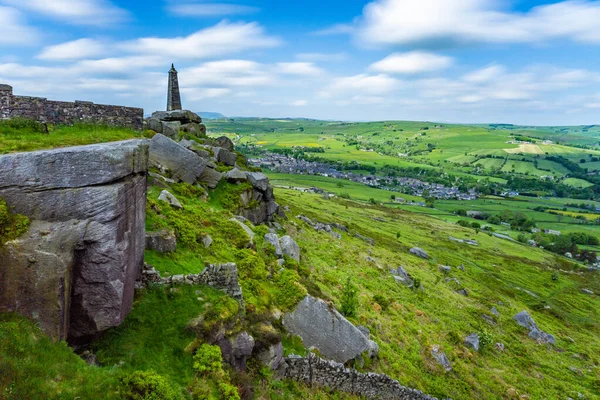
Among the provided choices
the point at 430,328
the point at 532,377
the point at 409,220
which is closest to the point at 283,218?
the point at 430,328

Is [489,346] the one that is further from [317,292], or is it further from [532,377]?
[317,292]

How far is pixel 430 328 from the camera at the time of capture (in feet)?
115

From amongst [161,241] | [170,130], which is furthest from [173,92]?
[161,241]

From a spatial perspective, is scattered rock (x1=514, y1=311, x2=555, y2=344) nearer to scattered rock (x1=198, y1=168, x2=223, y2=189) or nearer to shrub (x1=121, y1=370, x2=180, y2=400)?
scattered rock (x1=198, y1=168, x2=223, y2=189)

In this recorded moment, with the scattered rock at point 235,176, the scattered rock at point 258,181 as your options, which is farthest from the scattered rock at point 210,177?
the scattered rock at point 258,181

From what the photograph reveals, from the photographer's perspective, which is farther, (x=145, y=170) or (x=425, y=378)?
(x=425, y=378)

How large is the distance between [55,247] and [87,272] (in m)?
1.31

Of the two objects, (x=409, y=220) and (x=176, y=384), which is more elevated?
(x=176, y=384)

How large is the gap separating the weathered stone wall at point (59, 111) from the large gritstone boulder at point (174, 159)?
300 inches

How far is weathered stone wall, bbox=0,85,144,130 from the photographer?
56.3 feet

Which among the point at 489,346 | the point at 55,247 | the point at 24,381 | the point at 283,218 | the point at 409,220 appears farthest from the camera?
the point at 409,220

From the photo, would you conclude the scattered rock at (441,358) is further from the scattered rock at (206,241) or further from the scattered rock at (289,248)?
the scattered rock at (206,241)

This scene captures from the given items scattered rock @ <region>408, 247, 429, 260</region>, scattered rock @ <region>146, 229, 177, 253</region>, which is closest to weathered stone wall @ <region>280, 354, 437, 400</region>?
scattered rock @ <region>146, 229, 177, 253</region>

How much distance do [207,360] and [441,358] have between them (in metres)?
23.2
